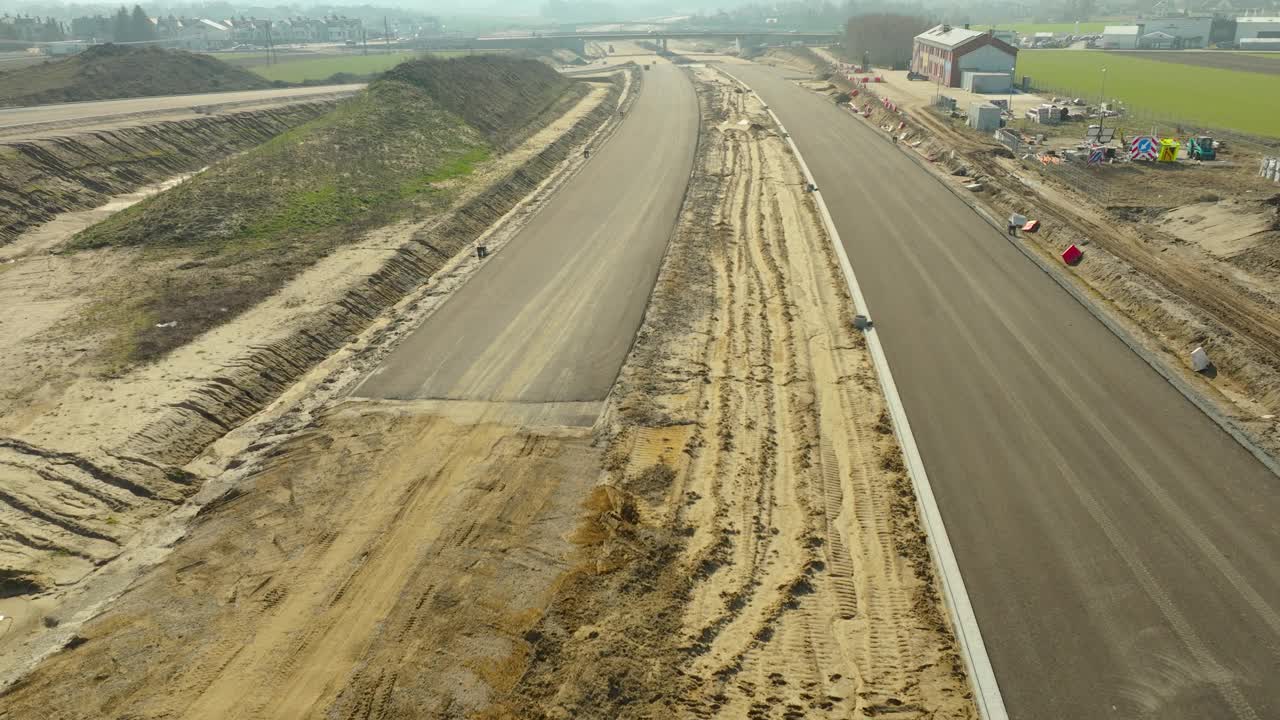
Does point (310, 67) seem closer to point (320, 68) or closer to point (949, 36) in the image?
point (320, 68)

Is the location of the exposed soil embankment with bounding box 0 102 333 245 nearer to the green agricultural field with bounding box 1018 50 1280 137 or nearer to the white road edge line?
the white road edge line

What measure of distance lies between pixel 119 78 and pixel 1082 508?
7116cm

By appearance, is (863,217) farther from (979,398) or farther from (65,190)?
(65,190)

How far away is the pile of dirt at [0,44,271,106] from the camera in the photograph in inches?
2269

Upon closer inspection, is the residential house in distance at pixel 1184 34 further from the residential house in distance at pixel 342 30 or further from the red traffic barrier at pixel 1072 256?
the residential house in distance at pixel 342 30

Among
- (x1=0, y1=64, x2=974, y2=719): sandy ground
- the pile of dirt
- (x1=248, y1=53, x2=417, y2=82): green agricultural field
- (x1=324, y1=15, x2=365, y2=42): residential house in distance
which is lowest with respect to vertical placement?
(x1=0, y1=64, x2=974, y2=719): sandy ground

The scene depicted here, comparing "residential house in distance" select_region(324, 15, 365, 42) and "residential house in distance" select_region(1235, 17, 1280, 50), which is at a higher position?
"residential house in distance" select_region(324, 15, 365, 42)

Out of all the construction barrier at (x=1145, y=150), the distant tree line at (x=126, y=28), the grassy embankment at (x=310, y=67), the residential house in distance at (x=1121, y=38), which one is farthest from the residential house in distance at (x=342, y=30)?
the construction barrier at (x=1145, y=150)

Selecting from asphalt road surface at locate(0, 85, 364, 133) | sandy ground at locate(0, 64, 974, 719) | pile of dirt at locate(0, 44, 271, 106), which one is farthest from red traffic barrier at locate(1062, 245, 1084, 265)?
pile of dirt at locate(0, 44, 271, 106)

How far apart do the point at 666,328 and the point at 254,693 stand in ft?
42.2

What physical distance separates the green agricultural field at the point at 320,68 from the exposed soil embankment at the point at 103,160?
1552 inches

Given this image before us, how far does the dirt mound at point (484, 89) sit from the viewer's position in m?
48.7

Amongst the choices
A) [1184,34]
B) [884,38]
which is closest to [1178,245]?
[884,38]

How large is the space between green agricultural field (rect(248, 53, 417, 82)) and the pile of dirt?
9.56m
